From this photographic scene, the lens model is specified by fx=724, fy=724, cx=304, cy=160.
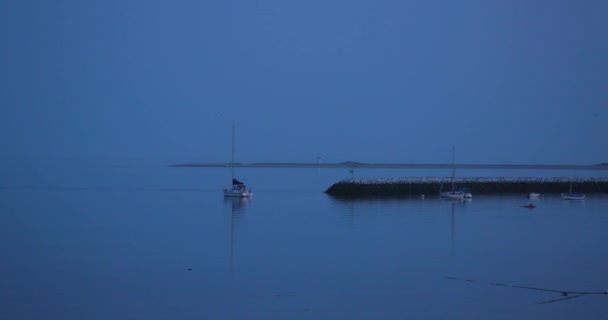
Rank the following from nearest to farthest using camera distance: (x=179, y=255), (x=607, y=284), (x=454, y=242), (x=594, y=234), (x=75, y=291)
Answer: (x=75, y=291), (x=607, y=284), (x=179, y=255), (x=454, y=242), (x=594, y=234)

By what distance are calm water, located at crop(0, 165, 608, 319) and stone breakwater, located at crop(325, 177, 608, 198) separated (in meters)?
10.6

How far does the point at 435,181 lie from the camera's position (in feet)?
167

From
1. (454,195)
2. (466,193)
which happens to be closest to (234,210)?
(454,195)

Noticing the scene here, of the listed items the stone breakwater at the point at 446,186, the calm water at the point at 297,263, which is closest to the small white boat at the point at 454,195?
the stone breakwater at the point at 446,186

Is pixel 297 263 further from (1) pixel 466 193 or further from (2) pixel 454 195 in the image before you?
(1) pixel 466 193

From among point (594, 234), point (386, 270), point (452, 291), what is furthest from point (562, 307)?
point (594, 234)

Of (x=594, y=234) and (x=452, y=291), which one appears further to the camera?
(x=594, y=234)

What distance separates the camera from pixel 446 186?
165 ft

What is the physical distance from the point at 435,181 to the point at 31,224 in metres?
30.0

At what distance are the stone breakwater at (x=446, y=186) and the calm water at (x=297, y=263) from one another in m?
10.6

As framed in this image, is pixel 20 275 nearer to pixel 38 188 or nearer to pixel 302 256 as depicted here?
pixel 302 256

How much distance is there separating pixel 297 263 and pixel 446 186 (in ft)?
108

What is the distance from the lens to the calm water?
14.0 m

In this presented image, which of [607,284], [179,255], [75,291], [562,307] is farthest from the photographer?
[179,255]
